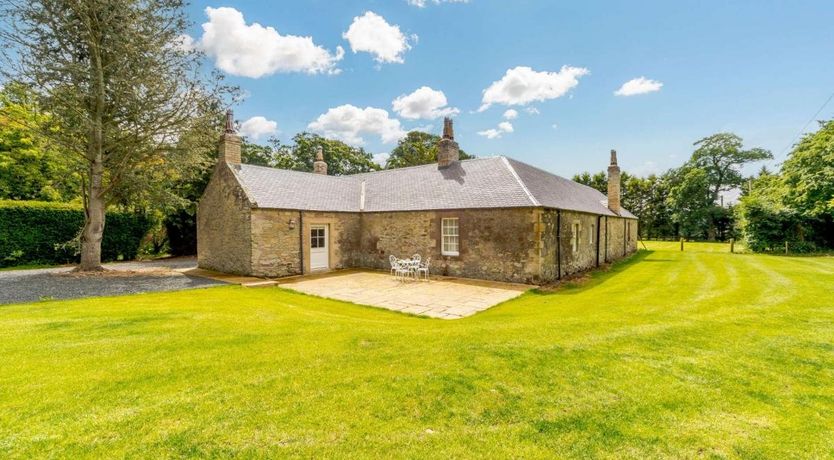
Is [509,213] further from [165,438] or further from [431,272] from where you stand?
[165,438]

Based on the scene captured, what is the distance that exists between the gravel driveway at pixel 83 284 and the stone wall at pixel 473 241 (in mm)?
6962

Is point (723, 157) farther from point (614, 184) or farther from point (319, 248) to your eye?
point (319, 248)

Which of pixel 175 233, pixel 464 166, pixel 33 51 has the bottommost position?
pixel 175 233

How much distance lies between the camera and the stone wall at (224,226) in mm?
13875

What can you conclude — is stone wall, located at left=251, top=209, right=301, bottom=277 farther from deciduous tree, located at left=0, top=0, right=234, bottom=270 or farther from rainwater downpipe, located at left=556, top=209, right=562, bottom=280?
rainwater downpipe, located at left=556, top=209, right=562, bottom=280

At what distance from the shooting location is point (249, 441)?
2.90 meters

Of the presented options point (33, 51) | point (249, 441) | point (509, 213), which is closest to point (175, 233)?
point (33, 51)

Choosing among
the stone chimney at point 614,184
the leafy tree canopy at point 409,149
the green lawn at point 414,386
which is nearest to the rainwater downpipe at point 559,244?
the green lawn at point 414,386

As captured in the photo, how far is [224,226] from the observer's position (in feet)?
49.1

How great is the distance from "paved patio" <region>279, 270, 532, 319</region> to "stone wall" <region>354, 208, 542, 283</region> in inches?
26.0

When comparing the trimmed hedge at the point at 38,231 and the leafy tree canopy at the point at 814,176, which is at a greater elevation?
the leafy tree canopy at the point at 814,176

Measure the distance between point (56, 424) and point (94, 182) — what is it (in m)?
14.5

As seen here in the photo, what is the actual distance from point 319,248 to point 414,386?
12.6 m

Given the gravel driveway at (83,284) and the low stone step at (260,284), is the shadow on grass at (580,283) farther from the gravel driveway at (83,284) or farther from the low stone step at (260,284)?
the gravel driveway at (83,284)
